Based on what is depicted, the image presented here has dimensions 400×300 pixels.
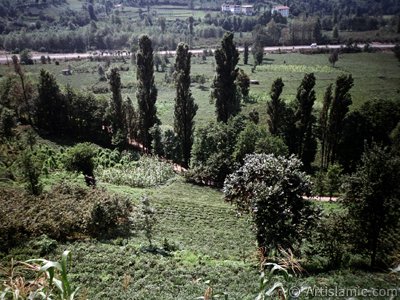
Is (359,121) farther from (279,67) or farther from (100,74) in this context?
(100,74)

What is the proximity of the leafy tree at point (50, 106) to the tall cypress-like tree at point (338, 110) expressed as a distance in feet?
125

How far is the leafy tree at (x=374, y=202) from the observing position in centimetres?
1867

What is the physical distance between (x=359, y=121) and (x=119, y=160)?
30898 millimetres

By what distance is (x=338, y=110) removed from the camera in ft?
142

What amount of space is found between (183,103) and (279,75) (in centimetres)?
6191

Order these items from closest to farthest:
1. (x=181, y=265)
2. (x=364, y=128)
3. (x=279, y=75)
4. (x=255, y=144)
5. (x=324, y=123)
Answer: (x=181, y=265) → (x=255, y=144) → (x=364, y=128) → (x=324, y=123) → (x=279, y=75)


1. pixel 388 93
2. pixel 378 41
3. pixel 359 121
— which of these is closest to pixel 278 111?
pixel 359 121

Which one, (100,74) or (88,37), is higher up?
(88,37)

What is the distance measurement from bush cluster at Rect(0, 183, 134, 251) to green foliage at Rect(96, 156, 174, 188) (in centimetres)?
1232

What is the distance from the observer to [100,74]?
103438 mm

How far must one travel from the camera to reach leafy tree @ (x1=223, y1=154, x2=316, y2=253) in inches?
747

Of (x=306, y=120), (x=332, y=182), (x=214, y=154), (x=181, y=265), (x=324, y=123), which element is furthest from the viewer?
(x=324, y=123)

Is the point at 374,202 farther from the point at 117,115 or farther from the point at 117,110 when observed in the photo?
the point at 117,110

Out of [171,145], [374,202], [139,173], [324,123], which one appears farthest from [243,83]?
[374,202]
